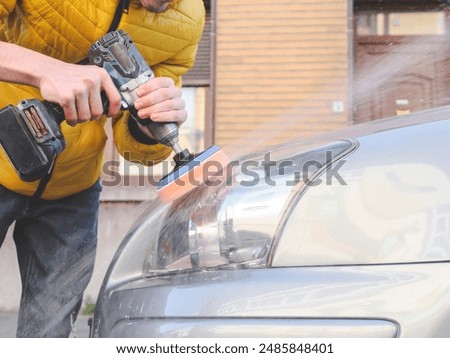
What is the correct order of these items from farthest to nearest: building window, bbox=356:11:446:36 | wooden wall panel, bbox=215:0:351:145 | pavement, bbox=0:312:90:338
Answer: building window, bbox=356:11:446:36 → wooden wall panel, bbox=215:0:351:145 → pavement, bbox=0:312:90:338

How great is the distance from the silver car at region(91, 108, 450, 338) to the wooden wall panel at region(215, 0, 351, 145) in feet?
13.3

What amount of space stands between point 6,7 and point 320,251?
120cm

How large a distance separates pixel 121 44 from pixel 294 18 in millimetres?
3924

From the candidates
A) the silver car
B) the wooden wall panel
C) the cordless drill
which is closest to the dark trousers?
the cordless drill

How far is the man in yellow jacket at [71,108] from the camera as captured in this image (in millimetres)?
1783

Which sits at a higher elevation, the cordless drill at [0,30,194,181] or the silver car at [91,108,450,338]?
the cordless drill at [0,30,194,181]

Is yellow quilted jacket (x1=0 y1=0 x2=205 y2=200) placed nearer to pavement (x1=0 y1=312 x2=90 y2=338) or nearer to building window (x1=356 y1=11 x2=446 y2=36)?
pavement (x1=0 y1=312 x2=90 y2=338)

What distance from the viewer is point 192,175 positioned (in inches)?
72.6

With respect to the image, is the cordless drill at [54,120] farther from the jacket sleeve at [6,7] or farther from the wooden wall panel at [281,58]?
the wooden wall panel at [281,58]

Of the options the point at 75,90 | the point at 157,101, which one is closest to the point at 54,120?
the point at 75,90

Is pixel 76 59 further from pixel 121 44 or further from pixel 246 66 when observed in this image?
pixel 246 66

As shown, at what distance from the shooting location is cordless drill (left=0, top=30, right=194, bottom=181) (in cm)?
183

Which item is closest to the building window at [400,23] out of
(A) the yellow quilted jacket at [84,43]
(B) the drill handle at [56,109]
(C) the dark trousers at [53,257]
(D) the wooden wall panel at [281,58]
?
(D) the wooden wall panel at [281,58]

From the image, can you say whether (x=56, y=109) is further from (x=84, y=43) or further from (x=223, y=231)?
(x=223, y=231)
